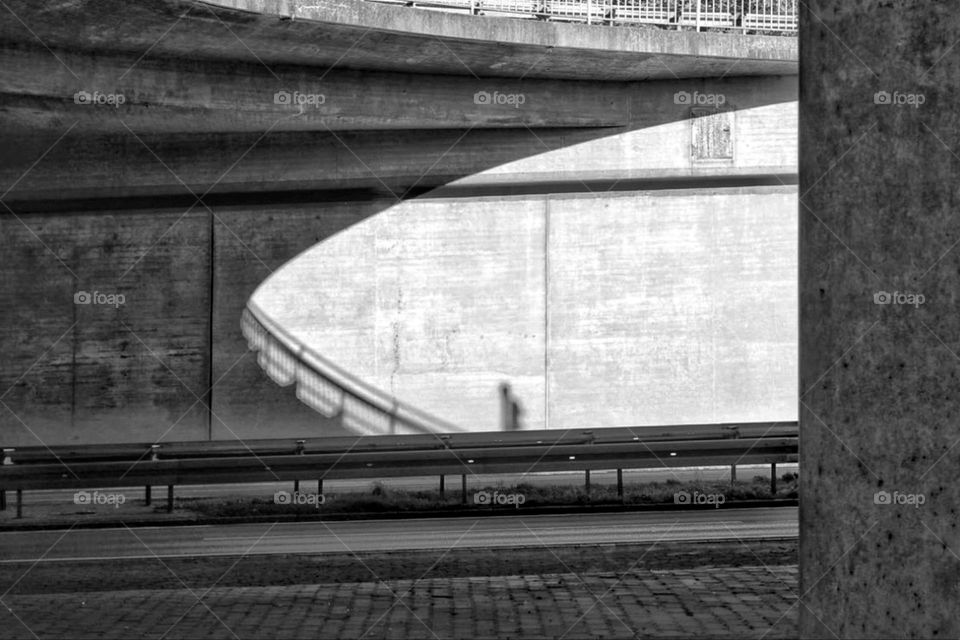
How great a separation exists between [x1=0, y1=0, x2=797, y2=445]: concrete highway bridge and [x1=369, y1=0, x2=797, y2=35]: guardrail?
0.81 meters

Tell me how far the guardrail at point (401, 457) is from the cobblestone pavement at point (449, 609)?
5102mm

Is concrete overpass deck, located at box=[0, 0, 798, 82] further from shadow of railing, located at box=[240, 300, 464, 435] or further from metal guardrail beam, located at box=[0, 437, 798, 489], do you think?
metal guardrail beam, located at box=[0, 437, 798, 489]

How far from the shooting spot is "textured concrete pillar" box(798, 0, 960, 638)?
15.6 feet

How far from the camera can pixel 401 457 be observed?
14.7 metres

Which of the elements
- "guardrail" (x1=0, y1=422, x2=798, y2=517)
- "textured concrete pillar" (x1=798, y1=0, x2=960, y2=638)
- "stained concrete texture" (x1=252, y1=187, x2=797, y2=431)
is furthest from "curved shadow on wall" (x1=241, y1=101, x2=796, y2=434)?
"textured concrete pillar" (x1=798, y1=0, x2=960, y2=638)

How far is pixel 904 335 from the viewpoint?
15.6 feet

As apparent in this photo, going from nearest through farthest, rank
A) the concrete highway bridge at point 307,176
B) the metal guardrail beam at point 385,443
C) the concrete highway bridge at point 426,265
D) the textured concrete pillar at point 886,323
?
the textured concrete pillar at point 886,323 → the metal guardrail beam at point 385,443 → the concrete highway bridge at point 307,176 → the concrete highway bridge at point 426,265

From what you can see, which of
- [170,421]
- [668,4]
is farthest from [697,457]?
[170,421]

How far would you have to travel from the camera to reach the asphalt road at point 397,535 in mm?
11781

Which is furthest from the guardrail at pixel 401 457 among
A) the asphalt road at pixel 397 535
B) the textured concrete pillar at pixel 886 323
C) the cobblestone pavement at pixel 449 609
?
the textured concrete pillar at pixel 886 323

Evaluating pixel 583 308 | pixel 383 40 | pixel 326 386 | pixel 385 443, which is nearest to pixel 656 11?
pixel 583 308

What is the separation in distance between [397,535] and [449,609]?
4.89 meters

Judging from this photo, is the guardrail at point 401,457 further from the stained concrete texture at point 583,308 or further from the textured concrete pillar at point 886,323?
the textured concrete pillar at point 886,323

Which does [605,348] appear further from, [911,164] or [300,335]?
[911,164]
